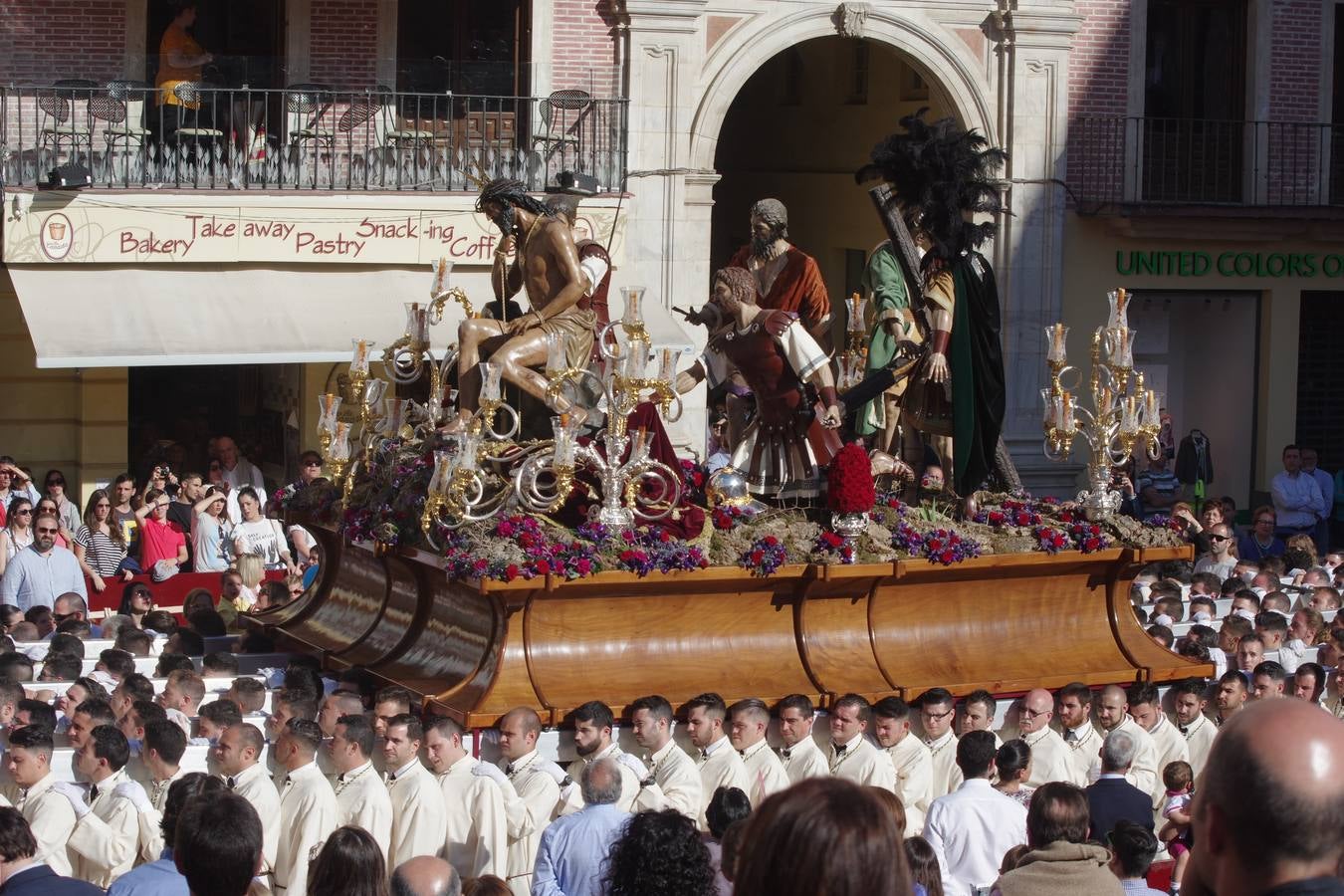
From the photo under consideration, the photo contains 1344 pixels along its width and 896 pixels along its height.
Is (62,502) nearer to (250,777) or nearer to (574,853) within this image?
(250,777)

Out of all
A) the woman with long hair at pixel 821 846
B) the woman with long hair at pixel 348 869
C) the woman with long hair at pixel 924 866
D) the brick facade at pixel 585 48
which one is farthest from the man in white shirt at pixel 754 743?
the brick facade at pixel 585 48

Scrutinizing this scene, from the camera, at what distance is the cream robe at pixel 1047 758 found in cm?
1037

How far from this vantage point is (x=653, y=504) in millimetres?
10883

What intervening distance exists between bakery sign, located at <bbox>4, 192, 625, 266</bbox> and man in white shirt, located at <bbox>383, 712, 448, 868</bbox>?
10.1m

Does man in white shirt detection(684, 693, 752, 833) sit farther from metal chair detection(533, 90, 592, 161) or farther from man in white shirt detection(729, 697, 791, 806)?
metal chair detection(533, 90, 592, 161)

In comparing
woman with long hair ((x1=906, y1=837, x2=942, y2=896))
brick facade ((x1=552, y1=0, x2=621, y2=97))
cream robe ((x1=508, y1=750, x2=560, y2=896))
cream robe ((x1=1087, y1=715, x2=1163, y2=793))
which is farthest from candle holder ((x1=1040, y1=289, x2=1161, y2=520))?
brick facade ((x1=552, y1=0, x2=621, y2=97))

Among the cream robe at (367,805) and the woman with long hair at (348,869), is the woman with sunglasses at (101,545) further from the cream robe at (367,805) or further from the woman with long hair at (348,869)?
the woman with long hair at (348,869)

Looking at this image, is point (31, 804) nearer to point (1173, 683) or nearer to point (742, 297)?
point (742, 297)

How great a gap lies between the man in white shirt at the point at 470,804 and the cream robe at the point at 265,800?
28.0 inches

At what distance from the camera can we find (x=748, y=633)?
1117 cm

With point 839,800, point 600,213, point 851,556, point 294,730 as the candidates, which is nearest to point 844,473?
point 851,556

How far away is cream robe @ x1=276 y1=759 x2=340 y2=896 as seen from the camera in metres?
8.75

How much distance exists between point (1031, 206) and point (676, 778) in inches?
542

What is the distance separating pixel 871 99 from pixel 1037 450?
532 cm
